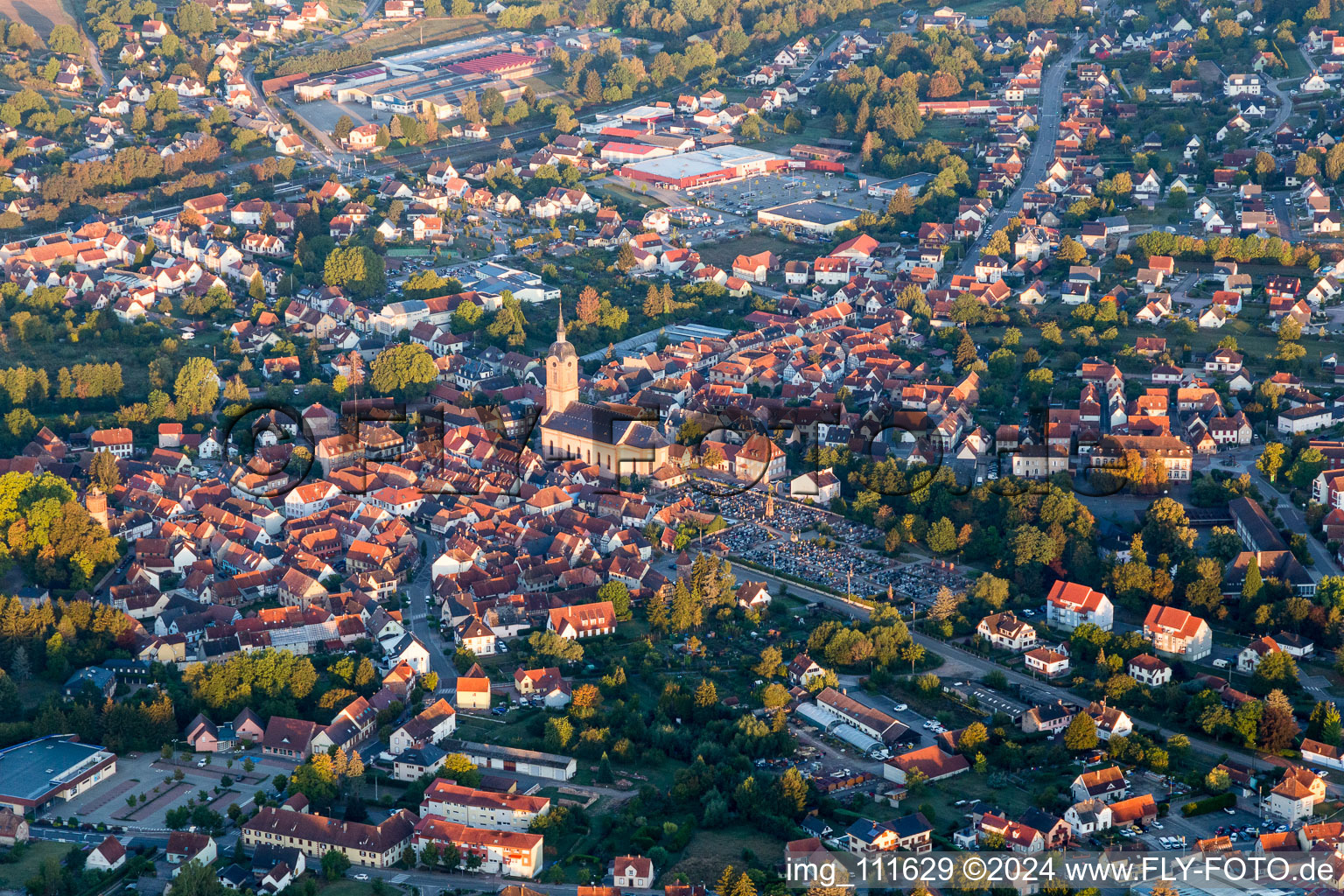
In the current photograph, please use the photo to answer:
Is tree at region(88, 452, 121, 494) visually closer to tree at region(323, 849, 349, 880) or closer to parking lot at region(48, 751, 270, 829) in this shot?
parking lot at region(48, 751, 270, 829)

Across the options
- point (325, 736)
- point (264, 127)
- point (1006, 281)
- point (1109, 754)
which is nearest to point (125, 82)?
point (264, 127)

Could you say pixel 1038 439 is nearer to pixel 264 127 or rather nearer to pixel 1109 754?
pixel 1109 754

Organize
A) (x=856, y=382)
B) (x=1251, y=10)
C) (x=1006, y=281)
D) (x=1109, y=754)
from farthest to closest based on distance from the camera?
(x=1251, y=10) → (x=1006, y=281) → (x=856, y=382) → (x=1109, y=754)

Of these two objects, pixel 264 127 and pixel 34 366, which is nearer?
pixel 34 366

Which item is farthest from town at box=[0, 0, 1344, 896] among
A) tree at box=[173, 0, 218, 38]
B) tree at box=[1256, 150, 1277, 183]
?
tree at box=[173, 0, 218, 38]

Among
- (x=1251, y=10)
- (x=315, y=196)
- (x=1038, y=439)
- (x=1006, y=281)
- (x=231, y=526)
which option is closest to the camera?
(x=231, y=526)

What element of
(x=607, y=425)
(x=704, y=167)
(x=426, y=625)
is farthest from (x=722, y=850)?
(x=704, y=167)

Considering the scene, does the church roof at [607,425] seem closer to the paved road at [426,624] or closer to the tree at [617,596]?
the paved road at [426,624]
